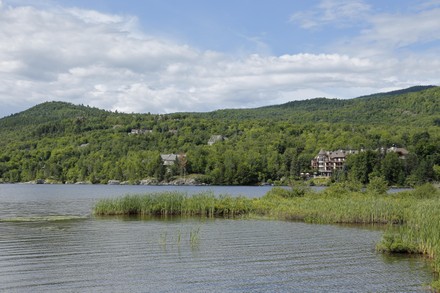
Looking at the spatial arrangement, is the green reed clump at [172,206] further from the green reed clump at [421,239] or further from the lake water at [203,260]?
the green reed clump at [421,239]

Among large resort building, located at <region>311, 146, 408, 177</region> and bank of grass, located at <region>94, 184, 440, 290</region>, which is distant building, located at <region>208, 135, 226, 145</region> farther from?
bank of grass, located at <region>94, 184, 440, 290</region>

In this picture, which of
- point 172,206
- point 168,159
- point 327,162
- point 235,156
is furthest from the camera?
point 168,159

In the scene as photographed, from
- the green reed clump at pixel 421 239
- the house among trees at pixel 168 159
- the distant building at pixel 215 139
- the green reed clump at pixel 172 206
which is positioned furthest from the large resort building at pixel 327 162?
the green reed clump at pixel 421 239

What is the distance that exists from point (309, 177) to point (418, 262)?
423ft

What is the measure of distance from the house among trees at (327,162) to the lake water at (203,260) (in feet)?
389

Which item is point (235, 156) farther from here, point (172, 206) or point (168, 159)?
point (172, 206)

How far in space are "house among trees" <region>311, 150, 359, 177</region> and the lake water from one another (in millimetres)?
118629

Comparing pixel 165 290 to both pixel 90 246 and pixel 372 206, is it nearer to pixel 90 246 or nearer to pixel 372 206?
pixel 90 246

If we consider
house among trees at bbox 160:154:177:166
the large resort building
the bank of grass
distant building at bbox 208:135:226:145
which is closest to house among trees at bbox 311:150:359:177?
the large resort building

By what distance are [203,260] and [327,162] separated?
135 m

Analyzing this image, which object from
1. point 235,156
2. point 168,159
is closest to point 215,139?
point 168,159

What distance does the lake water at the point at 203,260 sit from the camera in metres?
21.0

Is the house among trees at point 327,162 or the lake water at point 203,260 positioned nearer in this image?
the lake water at point 203,260

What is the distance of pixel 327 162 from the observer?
157 metres
